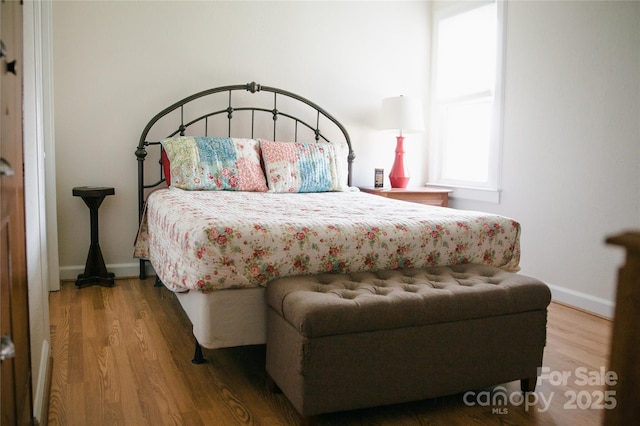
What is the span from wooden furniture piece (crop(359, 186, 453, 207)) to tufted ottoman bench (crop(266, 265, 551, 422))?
207 centimetres

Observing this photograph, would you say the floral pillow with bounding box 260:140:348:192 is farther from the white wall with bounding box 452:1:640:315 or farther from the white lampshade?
the white wall with bounding box 452:1:640:315

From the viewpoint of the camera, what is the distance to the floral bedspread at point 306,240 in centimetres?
211

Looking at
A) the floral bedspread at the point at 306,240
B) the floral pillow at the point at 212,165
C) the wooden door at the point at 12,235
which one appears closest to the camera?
the wooden door at the point at 12,235

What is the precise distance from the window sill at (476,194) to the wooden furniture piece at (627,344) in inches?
137

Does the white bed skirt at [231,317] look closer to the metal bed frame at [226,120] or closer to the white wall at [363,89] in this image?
the metal bed frame at [226,120]

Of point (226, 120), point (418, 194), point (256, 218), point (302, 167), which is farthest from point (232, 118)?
point (256, 218)

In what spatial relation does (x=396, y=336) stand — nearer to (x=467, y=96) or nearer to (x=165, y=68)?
(x=165, y=68)

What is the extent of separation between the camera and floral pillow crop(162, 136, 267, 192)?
3561mm

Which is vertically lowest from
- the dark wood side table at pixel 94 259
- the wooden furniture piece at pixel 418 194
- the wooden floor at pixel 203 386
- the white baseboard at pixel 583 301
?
the wooden floor at pixel 203 386

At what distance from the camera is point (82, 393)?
82.7 inches

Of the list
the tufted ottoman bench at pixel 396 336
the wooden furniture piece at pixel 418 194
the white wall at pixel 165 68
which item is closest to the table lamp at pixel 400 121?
the wooden furniture piece at pixel 418 194

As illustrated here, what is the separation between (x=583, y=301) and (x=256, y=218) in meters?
2.13

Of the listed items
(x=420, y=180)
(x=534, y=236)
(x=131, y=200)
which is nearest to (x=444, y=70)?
(x=420, y=180)

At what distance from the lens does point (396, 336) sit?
189cm
